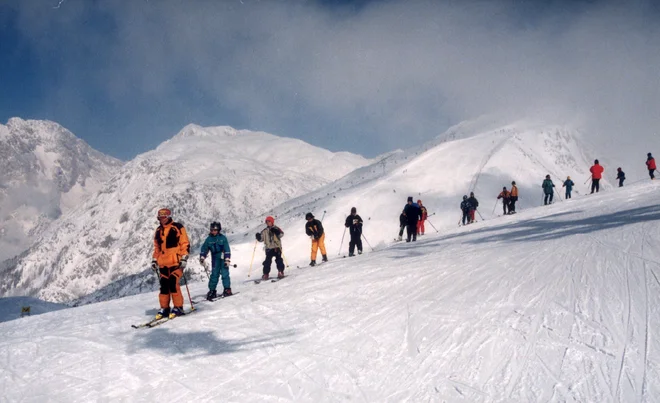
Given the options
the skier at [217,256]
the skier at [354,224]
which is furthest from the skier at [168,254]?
the skier at [354,224]

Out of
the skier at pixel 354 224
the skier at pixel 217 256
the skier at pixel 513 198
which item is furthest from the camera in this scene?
the skier at pixel 513 198

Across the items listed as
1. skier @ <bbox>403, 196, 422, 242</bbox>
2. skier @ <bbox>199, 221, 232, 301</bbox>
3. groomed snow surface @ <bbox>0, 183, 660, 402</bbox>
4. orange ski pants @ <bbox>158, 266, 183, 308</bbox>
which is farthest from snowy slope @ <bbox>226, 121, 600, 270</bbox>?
orange ski pants @ <bbox>158, 266, 183, 308</bbox>

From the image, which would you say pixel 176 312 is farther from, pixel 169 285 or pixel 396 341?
pixel 396 341

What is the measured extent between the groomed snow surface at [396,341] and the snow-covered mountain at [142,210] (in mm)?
83797

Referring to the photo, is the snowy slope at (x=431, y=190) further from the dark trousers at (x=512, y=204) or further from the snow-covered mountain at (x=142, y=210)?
the snow-covered mountain at (x=142, y=210)

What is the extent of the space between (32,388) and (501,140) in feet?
230

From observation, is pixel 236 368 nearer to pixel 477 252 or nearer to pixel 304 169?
pixel 477 252

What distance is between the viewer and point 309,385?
5.23 meters

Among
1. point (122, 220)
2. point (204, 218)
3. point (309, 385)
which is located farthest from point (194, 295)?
point (122, 220)

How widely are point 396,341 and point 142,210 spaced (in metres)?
127

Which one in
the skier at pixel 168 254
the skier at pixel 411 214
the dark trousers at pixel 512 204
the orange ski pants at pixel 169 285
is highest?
the dark trousers at pixel 512 204

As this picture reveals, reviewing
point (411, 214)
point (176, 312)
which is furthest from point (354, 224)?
point (176, 312)

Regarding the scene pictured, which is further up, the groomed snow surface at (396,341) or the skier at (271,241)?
the skier at (271,241)

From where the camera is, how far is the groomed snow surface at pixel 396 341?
4.85 metres
